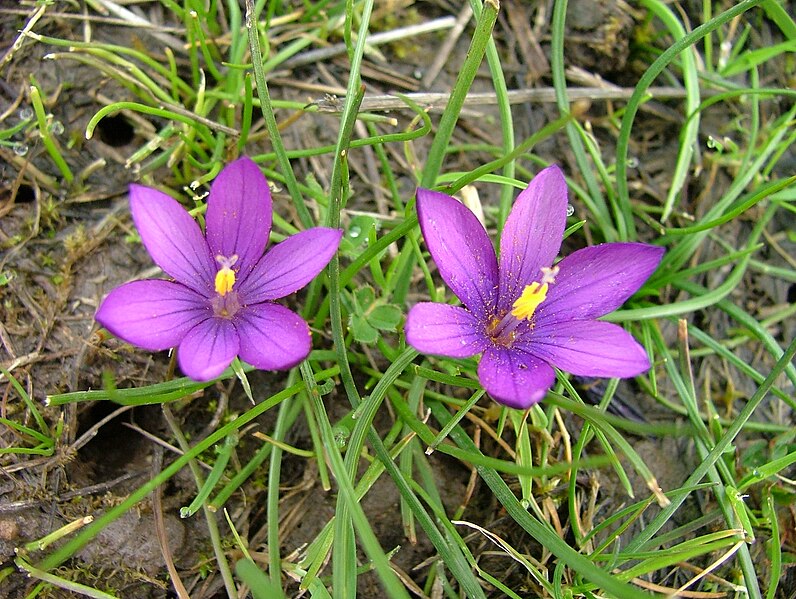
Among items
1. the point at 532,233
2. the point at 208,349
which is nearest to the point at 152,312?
the point at 208,349

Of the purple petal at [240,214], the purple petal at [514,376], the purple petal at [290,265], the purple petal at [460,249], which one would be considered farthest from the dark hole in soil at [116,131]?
the purple petal at [514,376]

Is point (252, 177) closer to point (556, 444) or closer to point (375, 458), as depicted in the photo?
point (375, 458)

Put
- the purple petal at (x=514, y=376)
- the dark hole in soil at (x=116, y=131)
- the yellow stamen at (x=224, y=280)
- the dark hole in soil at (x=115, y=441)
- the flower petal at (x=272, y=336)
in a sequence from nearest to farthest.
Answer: the purple petal at (x=514, y=376) → the flower petal at (x=272, y=336) → the yellow stamen at (x=224, y=280) → the dark hole in soil at (x=115, y=441) → the dark hole in soil at (x=116, y=131)

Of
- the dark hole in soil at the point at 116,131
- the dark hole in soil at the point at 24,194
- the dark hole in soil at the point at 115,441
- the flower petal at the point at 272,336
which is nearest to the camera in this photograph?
the flower petal at the point at 272,336

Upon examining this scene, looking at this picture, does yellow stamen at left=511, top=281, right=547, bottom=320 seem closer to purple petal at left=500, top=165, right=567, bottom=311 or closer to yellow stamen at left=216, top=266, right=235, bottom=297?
purple petal at left=500, top=165, right=567, bottom=311

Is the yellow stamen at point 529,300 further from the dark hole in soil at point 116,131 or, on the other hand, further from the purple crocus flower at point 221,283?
the dark hole in soil at point 116,131
